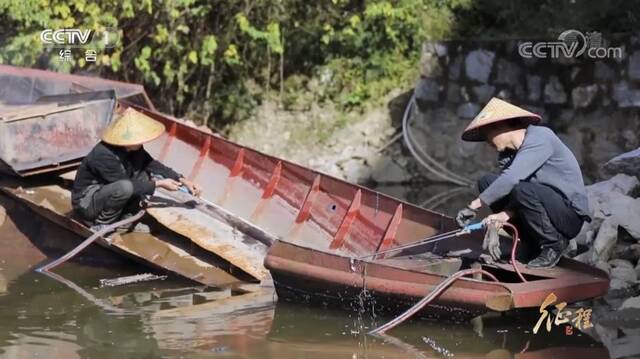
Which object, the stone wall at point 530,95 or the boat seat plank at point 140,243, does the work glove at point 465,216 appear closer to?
the boat seat plank at point 140,243

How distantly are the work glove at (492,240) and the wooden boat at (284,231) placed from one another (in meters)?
0.17

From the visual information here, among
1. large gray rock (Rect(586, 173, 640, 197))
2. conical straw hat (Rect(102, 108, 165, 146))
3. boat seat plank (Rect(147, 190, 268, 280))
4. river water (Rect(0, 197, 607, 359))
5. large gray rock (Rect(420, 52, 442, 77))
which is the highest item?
large gray rock (Rect(420, 52, 442, 77))

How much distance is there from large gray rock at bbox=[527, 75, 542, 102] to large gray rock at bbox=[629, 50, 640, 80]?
121 cm

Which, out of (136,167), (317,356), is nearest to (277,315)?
(317,356)

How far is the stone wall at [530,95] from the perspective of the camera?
12.4m

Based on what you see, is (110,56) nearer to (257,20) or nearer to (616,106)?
(257,20)

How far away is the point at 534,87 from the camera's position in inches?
512

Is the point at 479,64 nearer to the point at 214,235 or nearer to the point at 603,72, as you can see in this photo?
the point at 603,72

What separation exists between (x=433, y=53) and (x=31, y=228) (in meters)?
6.46

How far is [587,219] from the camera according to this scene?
273 inches

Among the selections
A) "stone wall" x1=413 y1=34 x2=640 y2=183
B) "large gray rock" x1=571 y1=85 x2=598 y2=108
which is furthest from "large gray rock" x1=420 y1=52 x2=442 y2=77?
"large gray rock" x1=571 y1=85 x2=598 y2=108

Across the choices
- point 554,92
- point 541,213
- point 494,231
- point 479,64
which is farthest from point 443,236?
point 479,64

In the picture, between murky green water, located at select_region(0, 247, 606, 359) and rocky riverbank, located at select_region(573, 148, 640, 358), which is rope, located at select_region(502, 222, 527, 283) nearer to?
murky green water, located at select_region(0, 247, 606, 359)

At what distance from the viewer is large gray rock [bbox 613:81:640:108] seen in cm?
1228
